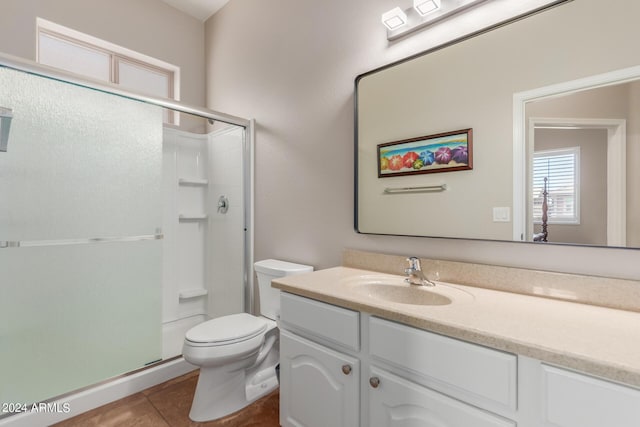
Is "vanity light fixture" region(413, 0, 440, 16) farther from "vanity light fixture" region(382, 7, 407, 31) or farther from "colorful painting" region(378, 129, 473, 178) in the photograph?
"colorful painting" region(378, 129, 473, 178)

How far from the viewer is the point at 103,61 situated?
2463mm

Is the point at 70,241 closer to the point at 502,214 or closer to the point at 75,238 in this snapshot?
the point at 75,238

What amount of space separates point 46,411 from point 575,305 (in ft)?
7.94

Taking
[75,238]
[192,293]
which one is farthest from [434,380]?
[192,293]

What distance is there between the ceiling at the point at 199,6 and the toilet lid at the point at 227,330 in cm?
258

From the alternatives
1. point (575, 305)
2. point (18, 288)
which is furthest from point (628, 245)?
point (18, 288)

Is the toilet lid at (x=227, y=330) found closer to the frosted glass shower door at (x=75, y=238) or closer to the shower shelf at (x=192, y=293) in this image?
the frosted glass shower door at (x=75, y=238)

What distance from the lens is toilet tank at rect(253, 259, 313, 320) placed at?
6.23 feet

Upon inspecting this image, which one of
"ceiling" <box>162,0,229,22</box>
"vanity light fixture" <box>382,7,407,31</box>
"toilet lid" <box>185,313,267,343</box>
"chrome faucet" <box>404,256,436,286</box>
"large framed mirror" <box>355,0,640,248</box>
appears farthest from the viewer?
"ceiling" <box>162,0,229,22</box>

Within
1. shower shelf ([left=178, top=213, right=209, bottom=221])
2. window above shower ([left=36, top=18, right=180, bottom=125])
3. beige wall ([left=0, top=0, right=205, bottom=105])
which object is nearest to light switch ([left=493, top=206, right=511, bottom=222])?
window above shower ([left=36, top=18, right=180, bottom=125])

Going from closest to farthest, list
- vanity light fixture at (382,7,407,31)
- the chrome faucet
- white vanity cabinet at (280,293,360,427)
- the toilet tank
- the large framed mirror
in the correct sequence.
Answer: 1. the large framed mirror
2. white vanity cabinet at (280,293,360,427)
3. the chrome faucet
4. vanity light fixture at (382,7,407,31)
5. the toilet tank

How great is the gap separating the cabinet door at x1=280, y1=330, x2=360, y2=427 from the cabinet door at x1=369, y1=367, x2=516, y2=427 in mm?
88

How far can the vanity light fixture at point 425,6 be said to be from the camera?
1391mm

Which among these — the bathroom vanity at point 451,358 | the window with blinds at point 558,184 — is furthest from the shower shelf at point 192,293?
the window with blinds at point 558,184
